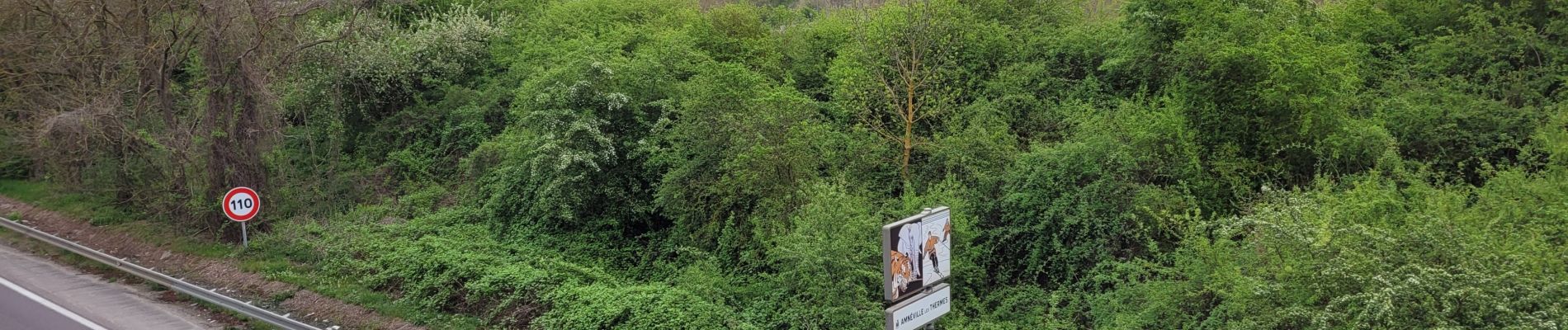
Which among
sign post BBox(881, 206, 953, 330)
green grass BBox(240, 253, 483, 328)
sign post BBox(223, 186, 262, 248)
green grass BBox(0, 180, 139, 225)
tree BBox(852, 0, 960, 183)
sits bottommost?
green grass BBox(240, 253, 483, 328)

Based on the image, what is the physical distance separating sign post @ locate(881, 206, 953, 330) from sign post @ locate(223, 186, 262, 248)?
14585mm

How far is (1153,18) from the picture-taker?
1695 cm

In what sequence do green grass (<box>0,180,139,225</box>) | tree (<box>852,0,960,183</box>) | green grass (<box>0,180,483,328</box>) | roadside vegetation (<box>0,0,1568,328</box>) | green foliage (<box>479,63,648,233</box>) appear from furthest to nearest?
1. green grass (<box>0,180,139,225</box>)
2. green foliage (<box>479,63,648,233</box>)
3. tree (<box>852,0,960,183</box>)
4. green grass (<box>0,180,483,328</box>)
5. roadside vegetation (<box>0,0,1568,328</box>)

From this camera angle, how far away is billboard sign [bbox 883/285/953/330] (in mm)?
7926

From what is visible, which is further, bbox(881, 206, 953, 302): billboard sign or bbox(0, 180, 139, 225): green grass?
bbox(0, 180, 139, 225): green grass

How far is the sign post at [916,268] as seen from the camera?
796cm

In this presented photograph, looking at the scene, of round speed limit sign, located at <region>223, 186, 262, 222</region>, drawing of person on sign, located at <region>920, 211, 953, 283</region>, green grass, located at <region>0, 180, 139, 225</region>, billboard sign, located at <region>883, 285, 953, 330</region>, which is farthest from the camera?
green grass, located at <region>0, 180, 139, 225</region>

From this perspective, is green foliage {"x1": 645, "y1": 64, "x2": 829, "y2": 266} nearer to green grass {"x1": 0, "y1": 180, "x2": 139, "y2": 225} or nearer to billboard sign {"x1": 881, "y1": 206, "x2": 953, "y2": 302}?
billboard sign {"x1": 881, "y1": 206, "x2": 953, "y2": 302}

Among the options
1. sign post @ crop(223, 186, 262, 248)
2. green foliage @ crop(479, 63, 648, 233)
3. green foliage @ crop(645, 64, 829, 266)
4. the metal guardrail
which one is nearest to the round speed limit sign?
sign post @ crop(223, 186, 262, 248)

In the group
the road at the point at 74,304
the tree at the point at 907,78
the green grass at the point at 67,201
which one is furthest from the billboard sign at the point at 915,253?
the green grass at the point at 67,201

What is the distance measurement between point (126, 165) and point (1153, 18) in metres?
23.5

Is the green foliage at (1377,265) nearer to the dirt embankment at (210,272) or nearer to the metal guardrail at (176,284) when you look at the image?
the dirt embankment at (210,272)

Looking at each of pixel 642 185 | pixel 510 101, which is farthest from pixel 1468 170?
pixel 510 101

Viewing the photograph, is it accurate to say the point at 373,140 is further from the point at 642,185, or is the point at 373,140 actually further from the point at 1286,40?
the point at 1286,40
